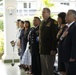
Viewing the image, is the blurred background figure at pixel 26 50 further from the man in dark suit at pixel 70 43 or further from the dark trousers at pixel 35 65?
the man in dark suit at pixel 70 43

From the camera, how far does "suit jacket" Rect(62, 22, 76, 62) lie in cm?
441

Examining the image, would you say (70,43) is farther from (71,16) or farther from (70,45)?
(71,16)

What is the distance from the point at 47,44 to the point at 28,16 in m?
5.74

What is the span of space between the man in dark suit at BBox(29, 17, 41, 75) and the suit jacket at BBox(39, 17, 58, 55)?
2.64 ft

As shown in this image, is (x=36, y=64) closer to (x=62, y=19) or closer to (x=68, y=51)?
(x=62, y=19)

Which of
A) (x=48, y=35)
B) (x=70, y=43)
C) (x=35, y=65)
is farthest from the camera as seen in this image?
(x=35, y=65)

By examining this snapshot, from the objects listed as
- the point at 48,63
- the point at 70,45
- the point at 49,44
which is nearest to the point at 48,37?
the point at 49,44

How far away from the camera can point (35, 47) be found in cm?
648

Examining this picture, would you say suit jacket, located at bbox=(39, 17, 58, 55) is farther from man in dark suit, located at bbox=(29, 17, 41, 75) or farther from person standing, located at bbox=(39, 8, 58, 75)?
man in dark suit, located at bbox=(29, 17, 41, 75)

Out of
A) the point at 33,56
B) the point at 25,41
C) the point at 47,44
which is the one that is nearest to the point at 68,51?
Answer: the point at 47,44

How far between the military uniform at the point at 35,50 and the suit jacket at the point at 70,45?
6.48ft

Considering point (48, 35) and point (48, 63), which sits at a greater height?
point (48, 35)

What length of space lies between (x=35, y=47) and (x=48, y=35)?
99 cm

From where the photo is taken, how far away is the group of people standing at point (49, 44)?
4.48 m
